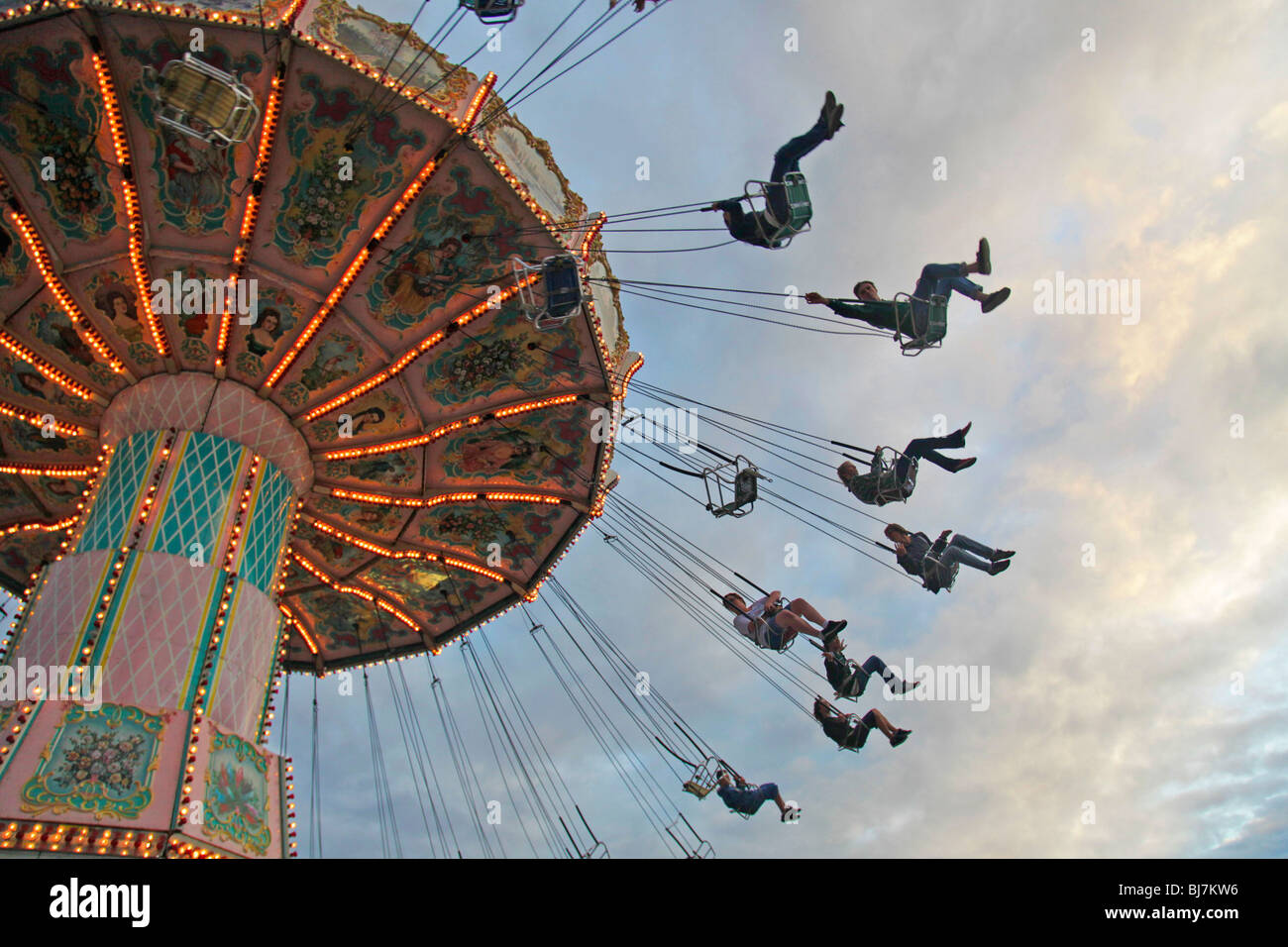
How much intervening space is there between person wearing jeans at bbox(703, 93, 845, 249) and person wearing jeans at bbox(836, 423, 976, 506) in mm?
3980

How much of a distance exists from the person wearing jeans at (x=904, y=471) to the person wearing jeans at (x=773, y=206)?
3.98 meters

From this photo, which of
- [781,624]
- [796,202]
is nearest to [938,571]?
[781,624]

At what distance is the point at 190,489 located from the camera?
10234 mm

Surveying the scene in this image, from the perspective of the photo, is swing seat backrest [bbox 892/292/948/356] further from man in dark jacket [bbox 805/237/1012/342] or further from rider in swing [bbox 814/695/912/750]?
rider in swing [bbox 814/695/912/750]

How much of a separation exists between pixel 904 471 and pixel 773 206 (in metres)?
4.41

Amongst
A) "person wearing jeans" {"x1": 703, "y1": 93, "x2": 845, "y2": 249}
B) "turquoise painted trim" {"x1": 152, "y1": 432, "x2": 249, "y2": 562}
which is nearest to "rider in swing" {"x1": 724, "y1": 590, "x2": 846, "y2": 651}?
"person wearing jeans" {"x1": 703, "y1": 93, "x2": 845, "y2": 249}

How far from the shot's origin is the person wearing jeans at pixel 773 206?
898 centimetres

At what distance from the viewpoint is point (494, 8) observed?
348 inches

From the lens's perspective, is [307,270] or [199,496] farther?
[307,270]

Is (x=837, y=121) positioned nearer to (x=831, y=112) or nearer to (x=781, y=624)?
(x=831, y=112)
